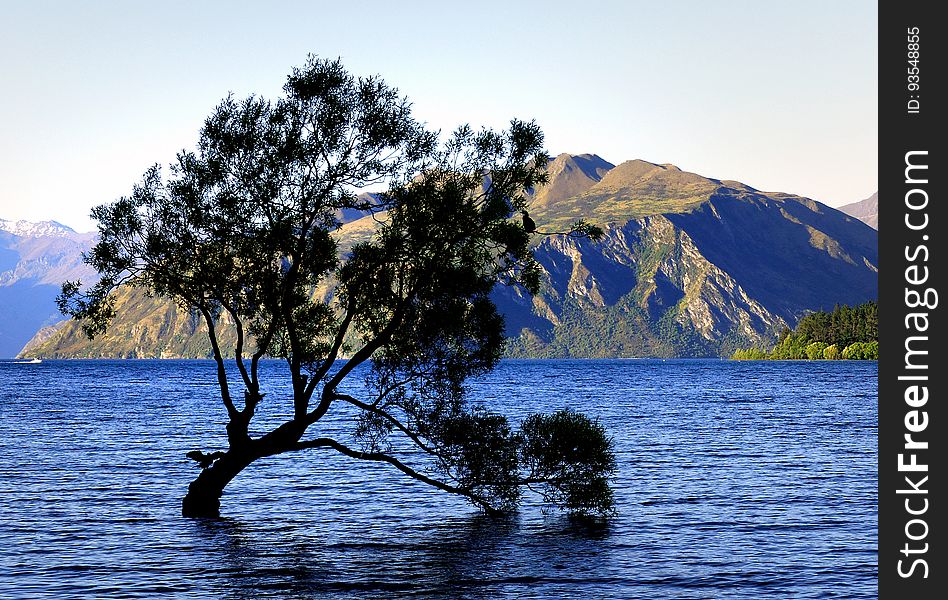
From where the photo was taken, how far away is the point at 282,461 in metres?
65.4

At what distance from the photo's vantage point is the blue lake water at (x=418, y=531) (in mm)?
32438

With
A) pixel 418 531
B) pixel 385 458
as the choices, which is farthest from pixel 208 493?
pixel 418 531

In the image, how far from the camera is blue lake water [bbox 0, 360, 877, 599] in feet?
106

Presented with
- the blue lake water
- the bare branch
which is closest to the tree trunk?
the blue lake water

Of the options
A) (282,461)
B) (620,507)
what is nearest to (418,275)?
(620,507)

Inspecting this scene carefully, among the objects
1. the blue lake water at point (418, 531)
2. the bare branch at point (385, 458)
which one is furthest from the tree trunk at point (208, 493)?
the bare branch at point (385, 458)

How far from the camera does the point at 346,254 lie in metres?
40.4

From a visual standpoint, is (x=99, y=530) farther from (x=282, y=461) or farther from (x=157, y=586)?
(x=282, y=461)

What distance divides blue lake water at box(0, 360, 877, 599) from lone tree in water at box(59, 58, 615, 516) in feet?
13.2

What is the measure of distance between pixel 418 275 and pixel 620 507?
15.7 meters

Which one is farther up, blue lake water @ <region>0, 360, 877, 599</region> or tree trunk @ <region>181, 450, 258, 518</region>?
tree trunk @ <region>181, 450, 258, 518</region>

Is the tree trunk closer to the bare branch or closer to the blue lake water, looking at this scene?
the blue lake water

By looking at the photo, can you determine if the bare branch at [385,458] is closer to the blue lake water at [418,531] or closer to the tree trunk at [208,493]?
the blue lake water at [418,531]

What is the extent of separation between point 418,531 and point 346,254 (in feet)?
37.5
